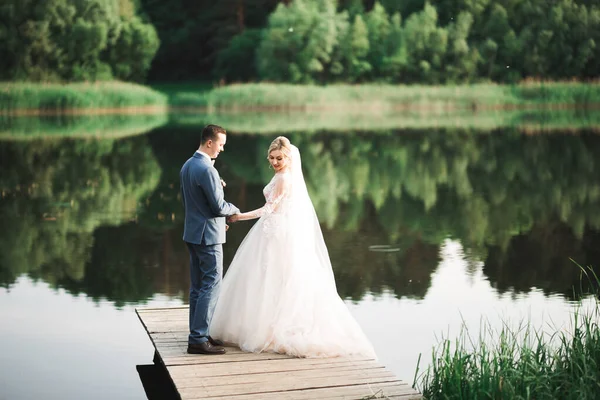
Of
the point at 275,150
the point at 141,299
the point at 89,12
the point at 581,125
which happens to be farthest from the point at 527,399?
the point at 89,12

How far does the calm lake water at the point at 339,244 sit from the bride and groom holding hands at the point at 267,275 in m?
0.81

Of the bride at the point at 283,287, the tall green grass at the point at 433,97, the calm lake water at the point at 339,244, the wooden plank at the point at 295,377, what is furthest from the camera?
the tall green grass at the point at 433,97

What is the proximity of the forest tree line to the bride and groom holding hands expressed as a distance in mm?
49402

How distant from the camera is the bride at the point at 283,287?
21.4 ft

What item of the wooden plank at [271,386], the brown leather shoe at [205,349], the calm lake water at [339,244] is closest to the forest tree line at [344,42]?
the calm lake water at [339,244]

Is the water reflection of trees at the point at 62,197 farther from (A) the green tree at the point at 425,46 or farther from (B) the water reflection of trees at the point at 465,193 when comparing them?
(A) the green tree at the point at 425,46

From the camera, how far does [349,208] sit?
1639 centimetres

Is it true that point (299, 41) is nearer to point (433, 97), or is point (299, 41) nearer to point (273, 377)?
point (433, 97)

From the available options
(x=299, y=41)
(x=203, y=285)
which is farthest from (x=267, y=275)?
(x=299, y=41)

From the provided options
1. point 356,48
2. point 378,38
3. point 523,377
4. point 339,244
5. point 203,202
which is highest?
point 378,38

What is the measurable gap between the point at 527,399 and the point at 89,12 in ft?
174

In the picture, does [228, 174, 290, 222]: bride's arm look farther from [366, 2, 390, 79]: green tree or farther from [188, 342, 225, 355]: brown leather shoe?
[366, 2, 390, 79]: green tree

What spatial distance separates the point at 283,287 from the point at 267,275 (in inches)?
5.4

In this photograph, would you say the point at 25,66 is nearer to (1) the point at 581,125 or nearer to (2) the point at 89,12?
(2) the point at 89,12
